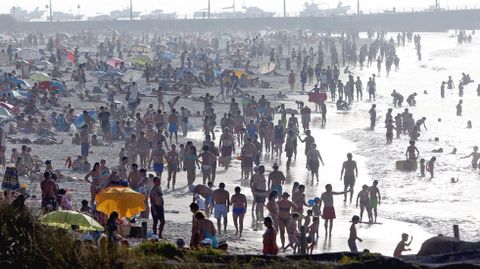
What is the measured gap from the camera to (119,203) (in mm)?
14766

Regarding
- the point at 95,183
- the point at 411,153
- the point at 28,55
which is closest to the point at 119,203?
the point at 95,183

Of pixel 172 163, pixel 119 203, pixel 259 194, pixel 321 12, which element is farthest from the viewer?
pixel 321 12

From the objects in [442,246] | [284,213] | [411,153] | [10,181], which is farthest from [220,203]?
[411,153]

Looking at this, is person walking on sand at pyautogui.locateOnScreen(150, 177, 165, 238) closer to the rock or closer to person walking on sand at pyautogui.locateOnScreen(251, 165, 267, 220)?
person walking on sand at pyautogui.locateOnScreen(251, 165, 267, 220)

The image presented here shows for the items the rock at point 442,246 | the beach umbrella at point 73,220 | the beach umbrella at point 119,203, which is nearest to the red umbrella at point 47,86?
the beach umbrella at point 119,203

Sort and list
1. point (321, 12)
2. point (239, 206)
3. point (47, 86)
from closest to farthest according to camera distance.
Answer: point (239, 206) < point (47, 86) < point (321, 12)

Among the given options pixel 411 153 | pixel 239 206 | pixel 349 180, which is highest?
pixel 239 206

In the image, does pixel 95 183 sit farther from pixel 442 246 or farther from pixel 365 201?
pixel 442 246

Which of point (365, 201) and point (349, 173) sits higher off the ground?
point (349, 173)

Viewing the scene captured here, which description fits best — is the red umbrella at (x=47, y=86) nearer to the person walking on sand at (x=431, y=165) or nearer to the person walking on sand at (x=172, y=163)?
the person walking on sand at (x=431, y=165)

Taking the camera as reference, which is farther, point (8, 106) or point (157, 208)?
point (8, 106)

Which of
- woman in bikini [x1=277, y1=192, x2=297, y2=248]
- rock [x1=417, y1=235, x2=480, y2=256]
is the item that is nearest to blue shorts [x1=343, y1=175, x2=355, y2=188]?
woman in bikini [x1=277, y1=192, x2=297, y2=248]

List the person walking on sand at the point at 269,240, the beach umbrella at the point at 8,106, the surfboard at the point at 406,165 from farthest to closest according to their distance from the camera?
1. the beach umbrella at the point at 8,106
2. the surfboard at the point at 406,165
3. the person walking on sand at the point at 269,240

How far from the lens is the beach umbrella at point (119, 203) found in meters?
14.7
